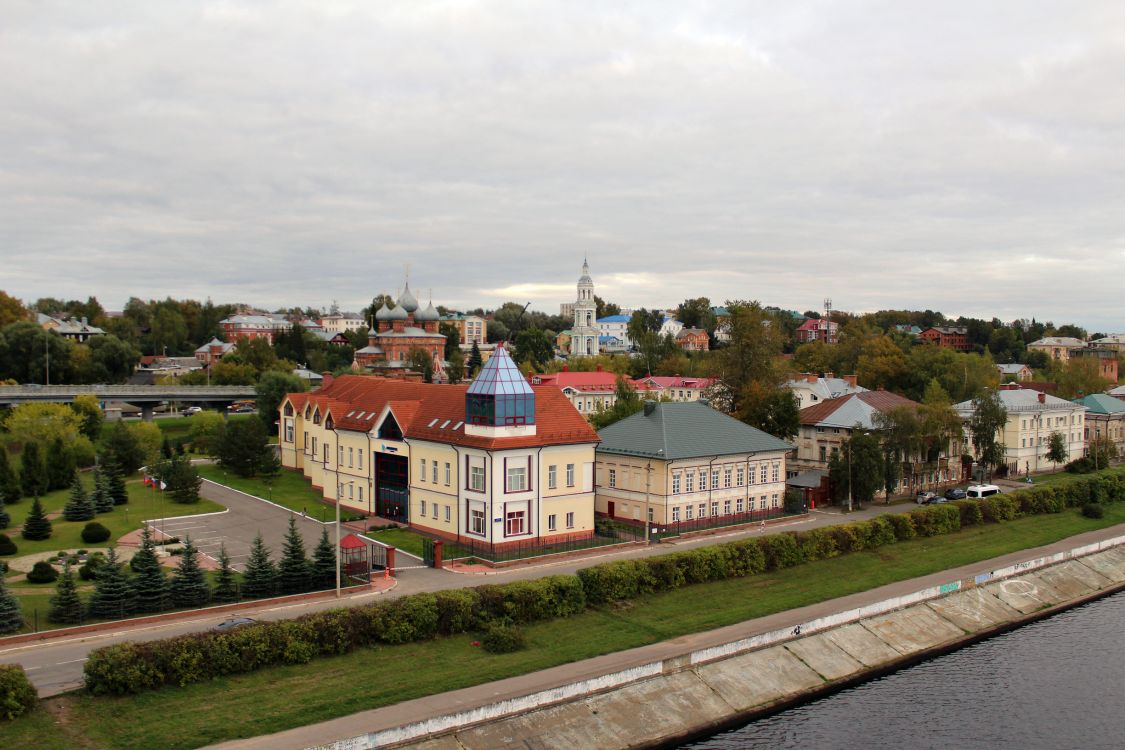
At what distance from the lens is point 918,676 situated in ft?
120

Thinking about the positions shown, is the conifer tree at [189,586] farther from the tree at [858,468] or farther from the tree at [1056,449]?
the tree at [1056,449]

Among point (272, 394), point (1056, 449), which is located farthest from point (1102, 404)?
point (272, 394)

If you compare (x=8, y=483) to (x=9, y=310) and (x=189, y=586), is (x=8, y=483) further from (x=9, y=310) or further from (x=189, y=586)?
(x=9, y=310)

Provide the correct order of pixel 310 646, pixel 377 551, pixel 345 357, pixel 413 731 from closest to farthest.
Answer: pixel 413 731 → pixel 310 646 → pixel 377 551 → pixel 345 357

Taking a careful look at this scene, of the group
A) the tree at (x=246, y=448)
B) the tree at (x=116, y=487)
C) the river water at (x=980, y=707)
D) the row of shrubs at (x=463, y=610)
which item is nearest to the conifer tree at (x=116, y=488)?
the tree at (x=116, y=487)

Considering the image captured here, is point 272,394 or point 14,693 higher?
point 272,394

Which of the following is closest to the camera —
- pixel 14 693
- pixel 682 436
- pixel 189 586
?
pixel 14 693

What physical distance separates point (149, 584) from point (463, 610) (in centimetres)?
1110

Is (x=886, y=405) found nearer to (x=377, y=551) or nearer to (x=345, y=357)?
(x=377, y=551)

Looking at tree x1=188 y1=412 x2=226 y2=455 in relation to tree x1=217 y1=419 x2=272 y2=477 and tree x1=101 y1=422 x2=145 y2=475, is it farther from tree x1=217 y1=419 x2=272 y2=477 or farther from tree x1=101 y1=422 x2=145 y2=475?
tree x1=217 y1=419 x2=272 y2=477

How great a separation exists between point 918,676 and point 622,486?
21.8 meters

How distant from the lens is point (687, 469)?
5291cm

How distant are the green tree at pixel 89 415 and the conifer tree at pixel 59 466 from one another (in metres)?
19.2

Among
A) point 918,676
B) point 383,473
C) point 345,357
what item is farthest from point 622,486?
point 345,357
